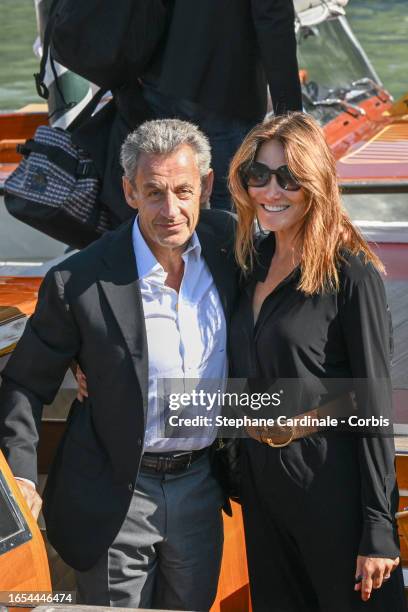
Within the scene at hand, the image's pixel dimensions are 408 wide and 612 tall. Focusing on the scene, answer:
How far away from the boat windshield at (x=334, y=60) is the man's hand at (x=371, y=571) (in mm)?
4908

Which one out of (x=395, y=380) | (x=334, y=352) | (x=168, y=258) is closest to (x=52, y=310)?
(x=168, y=258)

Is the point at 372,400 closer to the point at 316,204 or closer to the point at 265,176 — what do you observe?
the point at 316,204

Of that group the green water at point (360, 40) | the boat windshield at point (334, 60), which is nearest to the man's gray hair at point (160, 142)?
the boat windshield at point (334, 60)

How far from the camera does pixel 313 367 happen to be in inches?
96.3

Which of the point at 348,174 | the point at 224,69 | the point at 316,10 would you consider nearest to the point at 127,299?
the point at 224,69

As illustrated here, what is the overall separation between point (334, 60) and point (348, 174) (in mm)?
1677

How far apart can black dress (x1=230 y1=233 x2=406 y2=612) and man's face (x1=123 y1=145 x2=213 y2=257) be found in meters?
0.20

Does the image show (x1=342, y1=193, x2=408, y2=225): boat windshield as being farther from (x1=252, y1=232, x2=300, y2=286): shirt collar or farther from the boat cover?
(x1=252, y1=232, x2=300, y2=286): shirt collar

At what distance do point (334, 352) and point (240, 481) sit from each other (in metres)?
0.42

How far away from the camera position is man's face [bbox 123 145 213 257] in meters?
2.56

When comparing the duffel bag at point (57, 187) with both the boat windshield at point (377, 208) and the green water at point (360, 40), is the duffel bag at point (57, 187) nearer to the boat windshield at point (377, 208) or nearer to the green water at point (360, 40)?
the boat windshield at point (377, 208)

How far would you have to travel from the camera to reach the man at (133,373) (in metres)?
2.55

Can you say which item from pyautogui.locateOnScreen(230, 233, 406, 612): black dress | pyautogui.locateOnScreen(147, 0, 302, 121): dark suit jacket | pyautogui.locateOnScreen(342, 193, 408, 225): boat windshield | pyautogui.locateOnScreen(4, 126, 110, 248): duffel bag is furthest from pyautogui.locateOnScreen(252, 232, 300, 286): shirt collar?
pyautogui.locateOnScreen(342, 193, 408, 225): boat windshield

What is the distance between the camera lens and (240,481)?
265 centimetres
